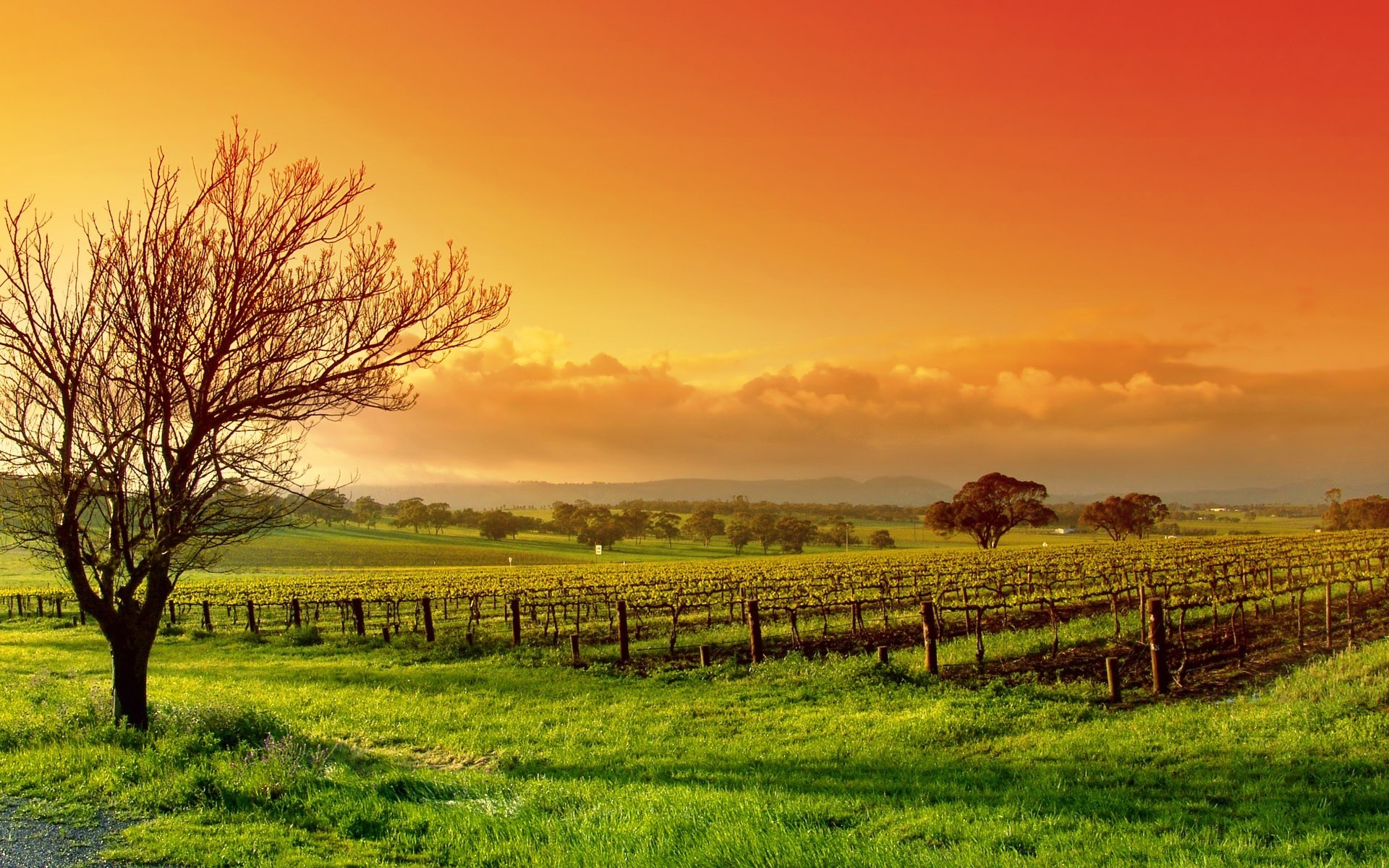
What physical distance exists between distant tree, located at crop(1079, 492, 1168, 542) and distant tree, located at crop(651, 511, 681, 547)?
70.5 m

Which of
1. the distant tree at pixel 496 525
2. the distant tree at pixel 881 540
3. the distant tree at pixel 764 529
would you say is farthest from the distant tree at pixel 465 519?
the distant tree at pixel 881 540

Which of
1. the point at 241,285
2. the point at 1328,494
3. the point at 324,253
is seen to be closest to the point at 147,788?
the point at 241,285

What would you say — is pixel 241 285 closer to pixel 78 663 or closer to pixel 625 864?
pixel 625 864

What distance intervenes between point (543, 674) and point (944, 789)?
536 inches

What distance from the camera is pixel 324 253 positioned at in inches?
554

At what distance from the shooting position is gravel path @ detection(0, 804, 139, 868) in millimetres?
7629

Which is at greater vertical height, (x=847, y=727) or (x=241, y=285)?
(x=241, y=285)

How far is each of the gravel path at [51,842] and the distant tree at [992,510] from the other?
108850 mm

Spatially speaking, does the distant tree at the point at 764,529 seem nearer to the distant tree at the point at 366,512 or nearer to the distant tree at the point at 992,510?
the distant tree at the point at 992,510

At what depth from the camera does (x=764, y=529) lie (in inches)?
5719

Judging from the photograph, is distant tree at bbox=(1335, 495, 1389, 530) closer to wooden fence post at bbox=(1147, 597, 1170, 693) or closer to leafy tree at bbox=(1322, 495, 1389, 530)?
leafy tree at bbox=(1322, 495, 1389, 530)

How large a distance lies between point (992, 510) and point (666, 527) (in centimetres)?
6432

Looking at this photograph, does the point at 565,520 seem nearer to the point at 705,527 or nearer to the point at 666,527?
the point at 666,527

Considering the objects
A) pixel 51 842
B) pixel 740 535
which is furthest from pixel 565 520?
pixel 51 842
